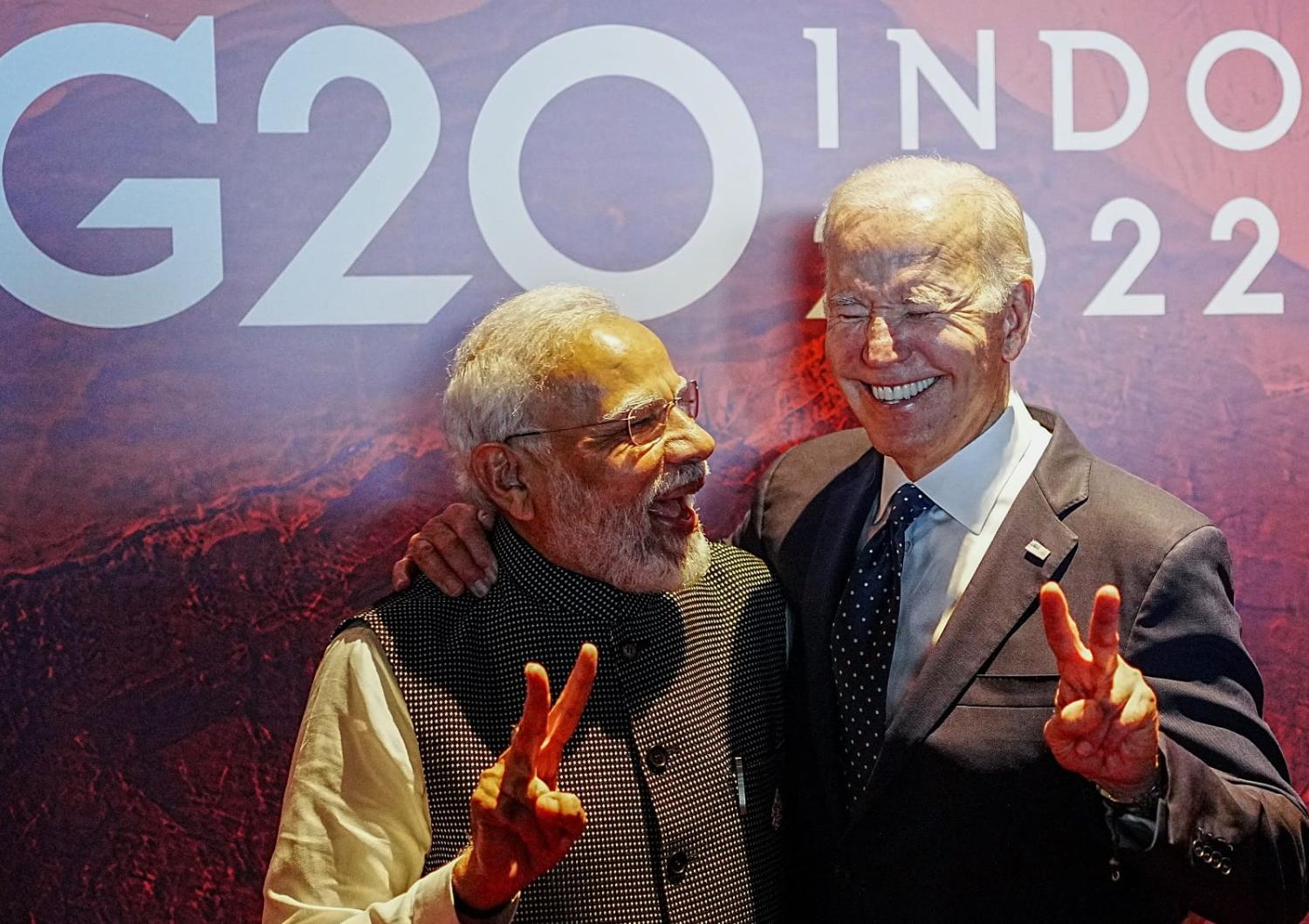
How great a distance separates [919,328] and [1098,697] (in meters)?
0.75

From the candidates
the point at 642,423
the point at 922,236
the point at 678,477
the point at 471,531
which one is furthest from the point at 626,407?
the point at 922,236

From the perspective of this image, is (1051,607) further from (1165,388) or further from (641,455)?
(1165,388)

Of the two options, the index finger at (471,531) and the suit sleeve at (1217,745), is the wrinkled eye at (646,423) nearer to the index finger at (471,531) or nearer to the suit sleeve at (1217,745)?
the index finger at (471,531)

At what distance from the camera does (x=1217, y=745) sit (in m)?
2.14

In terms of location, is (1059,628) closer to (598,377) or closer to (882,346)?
(882,346)

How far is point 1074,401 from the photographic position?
306cm

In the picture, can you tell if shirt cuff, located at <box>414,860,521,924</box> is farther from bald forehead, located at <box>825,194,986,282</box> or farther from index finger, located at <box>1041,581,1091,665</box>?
bald forehead, located at <box>825,194,986,282</box>

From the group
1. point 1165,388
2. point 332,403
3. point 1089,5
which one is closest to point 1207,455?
point 1165,388

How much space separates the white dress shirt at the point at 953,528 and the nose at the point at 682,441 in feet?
1.26

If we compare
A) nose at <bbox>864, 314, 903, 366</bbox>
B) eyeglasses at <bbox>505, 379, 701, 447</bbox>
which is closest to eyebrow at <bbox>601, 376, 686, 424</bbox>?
eyeglasses at <bbox>505, 379, 701, 447</bbox>

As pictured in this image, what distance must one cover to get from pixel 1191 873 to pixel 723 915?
0.71m

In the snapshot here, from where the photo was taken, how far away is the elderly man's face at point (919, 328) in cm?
235

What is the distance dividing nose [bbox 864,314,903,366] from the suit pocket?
0.54 meters

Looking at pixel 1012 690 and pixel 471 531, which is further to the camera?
pixel 471 531
